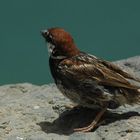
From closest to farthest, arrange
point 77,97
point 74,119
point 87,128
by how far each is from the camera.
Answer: point 87,128 < point 77,97 < point 74,119

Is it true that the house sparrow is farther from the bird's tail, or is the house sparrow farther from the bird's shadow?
the bird's shadow

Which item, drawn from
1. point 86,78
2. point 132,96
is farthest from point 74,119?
point 132,96

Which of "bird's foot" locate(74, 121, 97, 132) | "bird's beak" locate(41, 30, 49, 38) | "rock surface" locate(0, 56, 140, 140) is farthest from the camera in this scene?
"bird's beak" locate(41, 30, 49, 38)

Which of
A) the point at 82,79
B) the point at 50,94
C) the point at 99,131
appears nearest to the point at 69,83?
the point at 82,79

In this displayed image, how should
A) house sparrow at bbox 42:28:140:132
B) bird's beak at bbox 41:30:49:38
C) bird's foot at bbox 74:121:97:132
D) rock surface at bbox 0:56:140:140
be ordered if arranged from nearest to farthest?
rock surface at bbox 0:56:140:140 < bird's foot at bbox 74:121:97:132 < house sparrow at bbox 42:28:140:132 < bird's beak at bbox 41:30:49:38

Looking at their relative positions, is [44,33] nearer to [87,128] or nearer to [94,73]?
[94,73]

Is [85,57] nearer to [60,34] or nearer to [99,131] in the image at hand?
[60,34]

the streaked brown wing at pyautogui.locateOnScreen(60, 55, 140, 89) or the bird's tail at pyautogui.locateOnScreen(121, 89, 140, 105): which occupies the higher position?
the streaked brown wing at pyautogui.locateOnScreen(60, 55, 140, 89)

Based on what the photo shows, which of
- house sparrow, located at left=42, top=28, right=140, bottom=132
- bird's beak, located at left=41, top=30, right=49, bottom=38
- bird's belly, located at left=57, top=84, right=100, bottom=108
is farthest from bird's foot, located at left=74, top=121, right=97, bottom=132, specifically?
bird's beak, located at left=41, top=30, right=49, bottom=38
